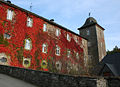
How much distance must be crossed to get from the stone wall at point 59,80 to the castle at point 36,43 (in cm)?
569

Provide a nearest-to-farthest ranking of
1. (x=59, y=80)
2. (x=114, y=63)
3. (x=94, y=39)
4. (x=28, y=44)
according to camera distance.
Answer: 1. (x=59, y=80)
2. (x=28, y=44)
3. (x=114, y=63)
4. (x=94, y=39)

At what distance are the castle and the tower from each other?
1193mm

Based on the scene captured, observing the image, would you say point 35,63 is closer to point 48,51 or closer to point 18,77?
point 48,51

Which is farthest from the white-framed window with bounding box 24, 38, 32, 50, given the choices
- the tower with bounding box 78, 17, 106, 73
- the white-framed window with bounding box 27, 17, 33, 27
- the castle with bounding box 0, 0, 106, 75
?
the tower with bounding box 78, 17, 106, 73

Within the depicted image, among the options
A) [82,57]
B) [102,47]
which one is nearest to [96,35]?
[102,47]

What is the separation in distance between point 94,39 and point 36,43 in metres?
18.6

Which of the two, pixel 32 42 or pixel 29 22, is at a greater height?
pixel 29 22

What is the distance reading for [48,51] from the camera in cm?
2019

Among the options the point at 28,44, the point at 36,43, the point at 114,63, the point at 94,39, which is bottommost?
the point at 114,63

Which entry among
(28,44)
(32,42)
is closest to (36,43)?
(32,42)

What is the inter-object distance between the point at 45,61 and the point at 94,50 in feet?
53.9

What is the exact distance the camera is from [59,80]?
721cm

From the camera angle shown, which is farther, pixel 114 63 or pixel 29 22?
pixel 114 63

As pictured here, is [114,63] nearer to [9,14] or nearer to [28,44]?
[28,44]
